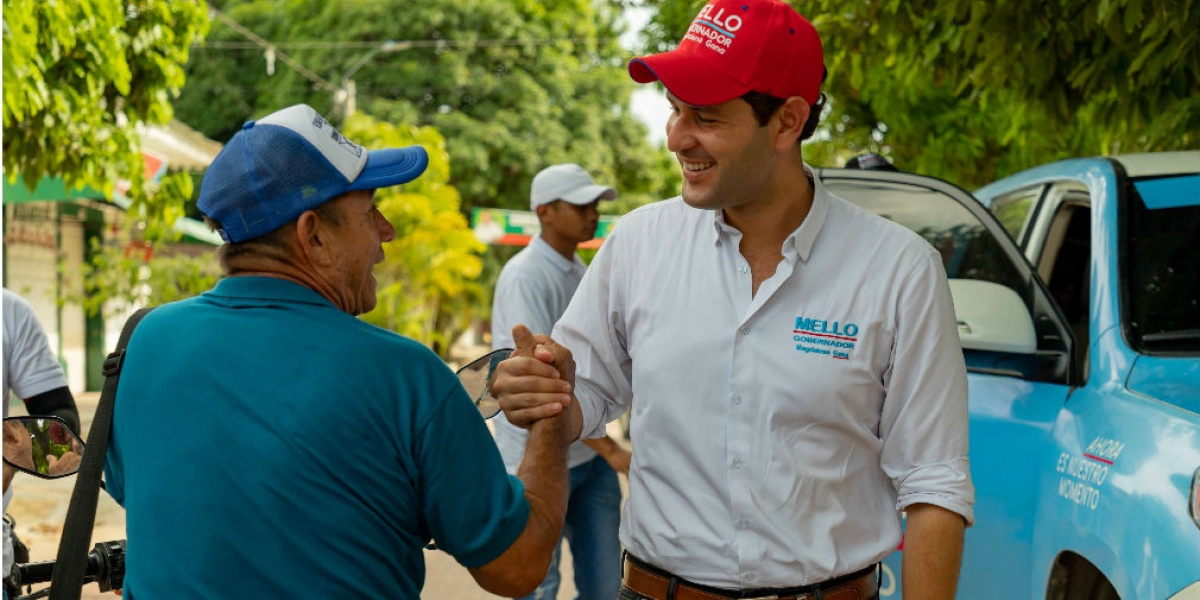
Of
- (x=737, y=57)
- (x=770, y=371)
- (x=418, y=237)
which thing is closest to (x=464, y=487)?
(x=770, y=371)

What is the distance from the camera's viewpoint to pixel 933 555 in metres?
2.57

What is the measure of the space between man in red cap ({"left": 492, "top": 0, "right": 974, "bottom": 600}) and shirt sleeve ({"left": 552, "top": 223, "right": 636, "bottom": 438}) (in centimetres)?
3

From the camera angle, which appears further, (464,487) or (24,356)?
(24,356)

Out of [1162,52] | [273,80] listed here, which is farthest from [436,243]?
[1162,52]

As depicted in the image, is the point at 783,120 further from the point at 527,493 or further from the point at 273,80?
the point at 273,80

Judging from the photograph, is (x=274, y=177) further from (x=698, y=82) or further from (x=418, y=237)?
(x=418, y=237)

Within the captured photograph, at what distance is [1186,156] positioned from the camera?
475cm

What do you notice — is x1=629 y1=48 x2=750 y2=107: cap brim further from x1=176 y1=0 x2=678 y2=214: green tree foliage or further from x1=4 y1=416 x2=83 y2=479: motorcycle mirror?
x1=176 y1=0 x2=678 y2=214: green tree foliage

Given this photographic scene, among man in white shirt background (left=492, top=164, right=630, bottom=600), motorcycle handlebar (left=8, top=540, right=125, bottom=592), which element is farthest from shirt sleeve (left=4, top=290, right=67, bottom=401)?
man in white shirt background (left=492, top=164, right=630, bottom=600)

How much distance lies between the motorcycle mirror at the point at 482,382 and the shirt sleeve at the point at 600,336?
0.32m

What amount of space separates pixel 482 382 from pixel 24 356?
7.46 feet

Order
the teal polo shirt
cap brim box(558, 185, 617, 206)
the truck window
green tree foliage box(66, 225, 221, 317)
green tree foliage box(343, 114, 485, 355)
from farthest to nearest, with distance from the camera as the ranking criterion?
green tree foliage box(343, 114, 485, 355), green tree foliage box(66, 225, 221, 317), cap brim box(558, 185, 617, 206), the truck window, the teal polo shirt

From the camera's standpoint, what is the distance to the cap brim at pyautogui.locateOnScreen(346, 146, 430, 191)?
229cm

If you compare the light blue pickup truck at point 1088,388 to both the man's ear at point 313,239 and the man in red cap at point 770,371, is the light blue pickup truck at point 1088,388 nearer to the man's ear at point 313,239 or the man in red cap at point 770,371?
the man in red cap at point 770,371
